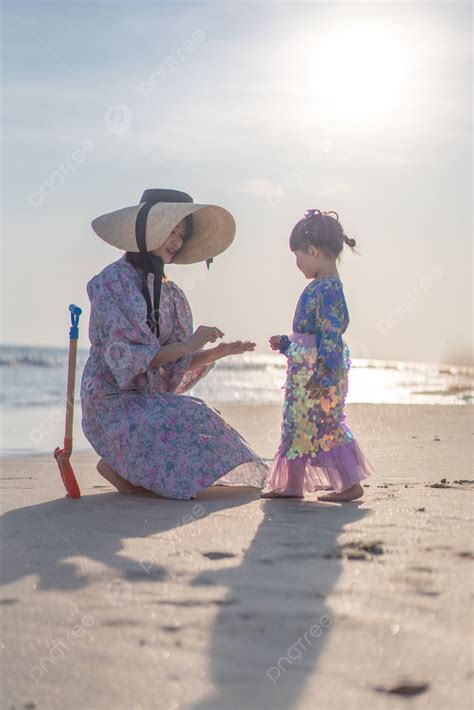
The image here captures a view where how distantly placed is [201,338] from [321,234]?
0.84 meters

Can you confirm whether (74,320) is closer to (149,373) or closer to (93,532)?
(149,373)

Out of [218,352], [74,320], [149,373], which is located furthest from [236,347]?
[74,320]

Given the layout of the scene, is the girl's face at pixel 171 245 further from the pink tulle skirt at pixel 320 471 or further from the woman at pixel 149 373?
the pink tulle skirt at pixel 320 471

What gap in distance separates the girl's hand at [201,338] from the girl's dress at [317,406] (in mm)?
375

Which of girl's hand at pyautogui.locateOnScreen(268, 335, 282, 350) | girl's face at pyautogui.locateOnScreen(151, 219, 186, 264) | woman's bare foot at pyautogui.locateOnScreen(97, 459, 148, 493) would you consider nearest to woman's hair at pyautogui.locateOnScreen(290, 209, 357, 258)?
girl's hand at pyautogui.locateOnScreen(268, 335, 282, 350)

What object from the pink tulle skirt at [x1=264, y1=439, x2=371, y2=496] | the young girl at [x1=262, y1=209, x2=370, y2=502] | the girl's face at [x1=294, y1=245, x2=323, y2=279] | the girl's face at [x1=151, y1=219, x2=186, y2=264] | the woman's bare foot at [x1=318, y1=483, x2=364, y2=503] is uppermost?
the girl's face at [x1=151, y1=219, x2=186, y2=264]

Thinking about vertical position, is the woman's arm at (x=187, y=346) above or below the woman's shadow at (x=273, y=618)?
above

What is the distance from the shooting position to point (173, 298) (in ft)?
16.5

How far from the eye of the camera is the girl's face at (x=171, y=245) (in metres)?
4.94

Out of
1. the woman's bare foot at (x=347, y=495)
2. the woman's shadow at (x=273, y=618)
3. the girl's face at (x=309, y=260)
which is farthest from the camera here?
the girl's face at (x=309, y=260)

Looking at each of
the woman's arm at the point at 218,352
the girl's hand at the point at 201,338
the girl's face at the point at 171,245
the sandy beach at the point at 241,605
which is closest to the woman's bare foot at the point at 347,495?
the sandy beach at the point at 241,605

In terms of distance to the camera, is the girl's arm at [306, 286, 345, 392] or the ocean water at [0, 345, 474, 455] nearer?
the girl's arm at [306, 286, 345, 392]

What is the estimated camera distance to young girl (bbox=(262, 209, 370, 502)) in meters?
4.52

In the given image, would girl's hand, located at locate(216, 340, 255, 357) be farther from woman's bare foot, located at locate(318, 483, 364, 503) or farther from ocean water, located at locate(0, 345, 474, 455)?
ocean water, located at locate(0, 345, 474, 455)
